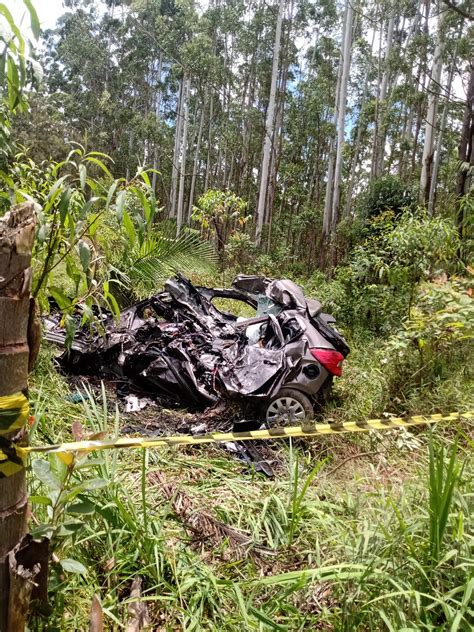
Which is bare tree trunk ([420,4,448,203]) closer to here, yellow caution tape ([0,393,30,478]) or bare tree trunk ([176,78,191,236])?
yellow caution tape ([0,393,30,478])

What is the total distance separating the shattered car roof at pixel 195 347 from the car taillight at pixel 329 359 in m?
0.15

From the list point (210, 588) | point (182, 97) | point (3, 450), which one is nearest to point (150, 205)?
point (3, 450)

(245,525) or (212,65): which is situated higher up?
(212,65)

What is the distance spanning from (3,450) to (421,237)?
505cm

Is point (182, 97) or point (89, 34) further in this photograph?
point (89, 34)

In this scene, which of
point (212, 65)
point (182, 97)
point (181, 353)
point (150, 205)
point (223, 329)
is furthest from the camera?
point (182, 97)

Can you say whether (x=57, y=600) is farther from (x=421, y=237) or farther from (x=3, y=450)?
(x=421, y=237)

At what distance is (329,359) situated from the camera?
380cm

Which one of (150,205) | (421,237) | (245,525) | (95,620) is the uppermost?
(421,237)

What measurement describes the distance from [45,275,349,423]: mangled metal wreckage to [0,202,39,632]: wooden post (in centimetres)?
268

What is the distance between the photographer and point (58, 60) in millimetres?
34844

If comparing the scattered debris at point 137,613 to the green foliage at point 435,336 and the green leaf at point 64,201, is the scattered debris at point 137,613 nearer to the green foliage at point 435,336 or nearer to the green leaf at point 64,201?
the green leaf at point 64,201

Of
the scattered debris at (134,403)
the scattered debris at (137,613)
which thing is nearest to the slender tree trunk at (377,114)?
the scattered debris at (134,403)

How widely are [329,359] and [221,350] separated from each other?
1.14 m
